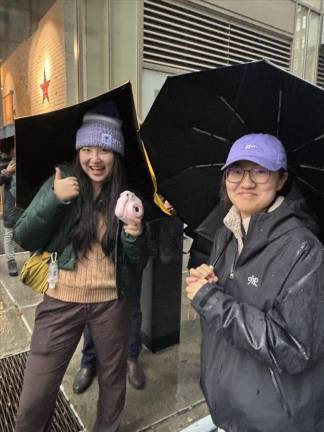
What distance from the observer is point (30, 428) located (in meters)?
1.91

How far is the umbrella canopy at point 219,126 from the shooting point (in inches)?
49.0

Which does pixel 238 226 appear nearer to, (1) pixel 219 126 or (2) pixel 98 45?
(1) pixel 219 126

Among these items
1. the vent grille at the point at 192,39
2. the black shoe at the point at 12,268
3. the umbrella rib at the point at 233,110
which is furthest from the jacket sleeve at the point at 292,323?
the vent grille at the point at 192,39

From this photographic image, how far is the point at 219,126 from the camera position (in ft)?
5.19

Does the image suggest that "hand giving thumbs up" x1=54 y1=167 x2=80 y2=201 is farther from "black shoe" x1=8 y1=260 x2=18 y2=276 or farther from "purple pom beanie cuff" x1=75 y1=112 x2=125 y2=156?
"black shoe" x1=8 y1=260 x2=18 y2=276

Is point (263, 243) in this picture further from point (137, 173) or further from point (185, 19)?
point (185, 19)

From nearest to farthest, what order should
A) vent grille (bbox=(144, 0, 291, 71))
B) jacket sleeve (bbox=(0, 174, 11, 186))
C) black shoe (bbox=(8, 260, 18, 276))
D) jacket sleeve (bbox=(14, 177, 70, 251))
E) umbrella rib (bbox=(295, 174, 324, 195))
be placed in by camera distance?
umbrella rib (bbox=(295, 174, 324, 195)), jacket sleeve (bbox=(14, 177, 70, 251)), jacket sleeve (bbox=(0, 174, 11, 186)), black shoe (bbox=(8, 260, 18, 276)), vent grille (bbox=(144, 0, 291, 71))

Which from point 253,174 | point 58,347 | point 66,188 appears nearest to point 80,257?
point 66,188

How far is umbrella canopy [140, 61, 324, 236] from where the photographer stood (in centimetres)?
124

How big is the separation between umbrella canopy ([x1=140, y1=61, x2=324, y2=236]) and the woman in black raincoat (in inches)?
4.2

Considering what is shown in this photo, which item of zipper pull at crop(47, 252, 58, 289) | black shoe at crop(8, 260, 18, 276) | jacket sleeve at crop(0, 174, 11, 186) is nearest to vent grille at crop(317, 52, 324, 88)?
jacket sleeve at crop(0, 174, 11, 186)

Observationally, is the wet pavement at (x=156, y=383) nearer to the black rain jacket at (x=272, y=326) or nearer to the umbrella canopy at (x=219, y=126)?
the black rain jacket at (x=272, y=326)

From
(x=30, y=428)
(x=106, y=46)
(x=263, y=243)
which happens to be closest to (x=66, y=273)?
(x=30, y=428)

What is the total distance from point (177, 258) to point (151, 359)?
90 cm
